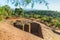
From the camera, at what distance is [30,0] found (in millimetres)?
3850

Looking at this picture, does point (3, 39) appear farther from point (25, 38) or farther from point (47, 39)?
point (47, 39)

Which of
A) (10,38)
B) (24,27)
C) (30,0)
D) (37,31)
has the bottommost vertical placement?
(37,31)

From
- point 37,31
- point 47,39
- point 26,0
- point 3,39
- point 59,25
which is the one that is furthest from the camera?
point 59,25

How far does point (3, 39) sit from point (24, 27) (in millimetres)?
3465

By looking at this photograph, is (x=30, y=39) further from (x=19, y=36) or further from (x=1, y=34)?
(x=1, y=34)

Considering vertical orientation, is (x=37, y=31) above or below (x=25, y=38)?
below

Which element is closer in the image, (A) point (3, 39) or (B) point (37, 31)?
(A) point (3, 39)

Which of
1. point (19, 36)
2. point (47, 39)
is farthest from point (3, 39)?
point (47, 39)

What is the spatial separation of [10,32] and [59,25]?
2104 centimetres

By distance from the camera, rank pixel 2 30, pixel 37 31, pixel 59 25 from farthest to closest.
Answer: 1. pixel 59 25
2. pixel 37 31
3. pixel 2 30

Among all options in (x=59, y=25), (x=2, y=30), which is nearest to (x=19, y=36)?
(x=2, y=30)

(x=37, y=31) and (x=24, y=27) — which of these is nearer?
(x=24, y=27)

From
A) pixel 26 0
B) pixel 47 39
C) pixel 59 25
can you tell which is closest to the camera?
pixel 26 0

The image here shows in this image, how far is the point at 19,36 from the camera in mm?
6992
